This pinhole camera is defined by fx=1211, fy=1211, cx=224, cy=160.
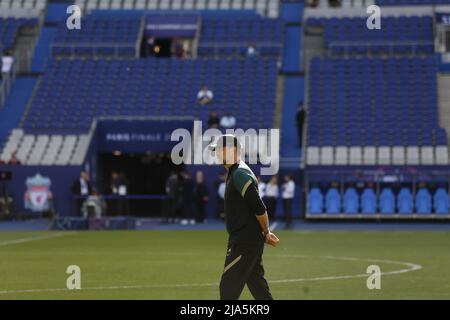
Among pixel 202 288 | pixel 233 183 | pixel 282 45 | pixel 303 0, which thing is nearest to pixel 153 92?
pixel 282 45

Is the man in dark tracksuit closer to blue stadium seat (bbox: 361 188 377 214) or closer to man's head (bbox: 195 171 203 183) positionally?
man's head (bbox: 195 171 203 183)

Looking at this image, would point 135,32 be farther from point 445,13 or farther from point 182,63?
point 445,13

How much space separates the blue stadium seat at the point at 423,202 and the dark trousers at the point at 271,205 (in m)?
5.70

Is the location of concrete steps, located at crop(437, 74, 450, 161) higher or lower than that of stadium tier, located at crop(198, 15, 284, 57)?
lower

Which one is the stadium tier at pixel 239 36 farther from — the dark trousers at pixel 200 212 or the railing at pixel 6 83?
the dark trousers at pixel 200 212

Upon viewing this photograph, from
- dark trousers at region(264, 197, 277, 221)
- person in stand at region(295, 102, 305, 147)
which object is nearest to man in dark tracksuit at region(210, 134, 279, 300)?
dark trousers at region(264, 197, 277, 221)

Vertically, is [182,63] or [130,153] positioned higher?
[182,63]

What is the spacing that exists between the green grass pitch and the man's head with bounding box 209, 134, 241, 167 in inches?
189

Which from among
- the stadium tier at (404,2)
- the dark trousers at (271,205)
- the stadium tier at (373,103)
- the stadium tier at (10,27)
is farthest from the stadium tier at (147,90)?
the stadium tier at (404,2)

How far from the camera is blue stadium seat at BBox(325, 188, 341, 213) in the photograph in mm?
47375

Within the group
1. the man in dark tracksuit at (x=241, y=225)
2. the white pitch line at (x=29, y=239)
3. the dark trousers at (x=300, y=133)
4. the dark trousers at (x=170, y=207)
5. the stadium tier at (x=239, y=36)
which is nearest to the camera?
the man in dark tracksuit at (x=241, y=225)

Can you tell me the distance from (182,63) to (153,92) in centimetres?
307

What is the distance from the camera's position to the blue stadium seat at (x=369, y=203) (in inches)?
1863

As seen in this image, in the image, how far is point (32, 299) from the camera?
19219mm
